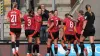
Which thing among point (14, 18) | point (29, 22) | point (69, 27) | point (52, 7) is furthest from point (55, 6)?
point (14, 18)

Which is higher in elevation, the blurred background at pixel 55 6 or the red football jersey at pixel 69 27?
the blurred background at pixel 55 6

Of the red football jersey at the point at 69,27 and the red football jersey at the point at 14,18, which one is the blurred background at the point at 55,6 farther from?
the red football jersey at the point at 14,18

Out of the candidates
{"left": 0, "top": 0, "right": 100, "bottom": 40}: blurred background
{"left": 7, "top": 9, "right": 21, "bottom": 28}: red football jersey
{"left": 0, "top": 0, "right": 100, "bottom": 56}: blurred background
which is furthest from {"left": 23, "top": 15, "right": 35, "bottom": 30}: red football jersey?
{"left": 0, "top": 0, "right": 100, "bottom": 40}: blurred background

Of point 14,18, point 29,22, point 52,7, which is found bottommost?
point 29,22

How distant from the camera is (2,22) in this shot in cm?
1762

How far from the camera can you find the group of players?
13867 mm

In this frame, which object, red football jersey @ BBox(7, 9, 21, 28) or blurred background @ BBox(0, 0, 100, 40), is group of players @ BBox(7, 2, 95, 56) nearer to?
red football jersey @ BBox(7, 9, 21, 28)

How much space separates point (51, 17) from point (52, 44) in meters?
1.62

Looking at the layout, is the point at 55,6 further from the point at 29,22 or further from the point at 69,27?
the point at 29,22

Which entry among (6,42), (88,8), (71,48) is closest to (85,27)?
(88,8)

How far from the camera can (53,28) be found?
48.7 feet

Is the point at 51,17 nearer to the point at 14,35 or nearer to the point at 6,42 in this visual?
the point at 14,35

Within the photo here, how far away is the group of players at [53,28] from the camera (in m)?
13.9

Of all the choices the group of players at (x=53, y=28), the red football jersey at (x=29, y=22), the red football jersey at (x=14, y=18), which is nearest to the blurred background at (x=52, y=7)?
the group of players at (x=53, y=28)
